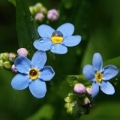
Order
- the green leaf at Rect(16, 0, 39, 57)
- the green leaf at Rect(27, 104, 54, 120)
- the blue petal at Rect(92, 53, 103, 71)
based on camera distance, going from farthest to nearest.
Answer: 1. the green leaf at Rect(27, 104, 54, 120)
2. the green leaf at Rect(16, 0, 39, 57)
3. the blue petal at Rect(92, 53, 103, 71)

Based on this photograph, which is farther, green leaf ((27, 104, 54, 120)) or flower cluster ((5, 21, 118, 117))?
green leaf ((27, 104, 54, 120))

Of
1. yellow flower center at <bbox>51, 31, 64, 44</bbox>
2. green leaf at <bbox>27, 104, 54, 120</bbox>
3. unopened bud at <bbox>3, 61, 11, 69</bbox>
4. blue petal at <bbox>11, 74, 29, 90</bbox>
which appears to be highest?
yellow flower center at <bbox>51, 31, 64, 44</bbox>

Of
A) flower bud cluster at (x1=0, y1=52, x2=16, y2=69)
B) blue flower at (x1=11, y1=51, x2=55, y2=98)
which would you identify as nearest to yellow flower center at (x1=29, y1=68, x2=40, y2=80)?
blue flower at (x1=11, y1=51, x2=55, y2=98)

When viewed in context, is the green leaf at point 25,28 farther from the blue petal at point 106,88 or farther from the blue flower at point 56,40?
the blue petal at point 106,88

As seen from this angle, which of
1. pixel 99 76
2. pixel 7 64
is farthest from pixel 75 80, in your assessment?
pixel 7 64

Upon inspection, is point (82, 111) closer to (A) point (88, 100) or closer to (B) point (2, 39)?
(A) point (88, 100)

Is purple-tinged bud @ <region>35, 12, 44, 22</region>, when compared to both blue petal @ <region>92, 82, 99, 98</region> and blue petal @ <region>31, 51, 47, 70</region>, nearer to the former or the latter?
blue petal @ <region>31, 51, 47, 70</region>

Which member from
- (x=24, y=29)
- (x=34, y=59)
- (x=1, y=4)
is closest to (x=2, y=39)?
(x=1, y=4)
